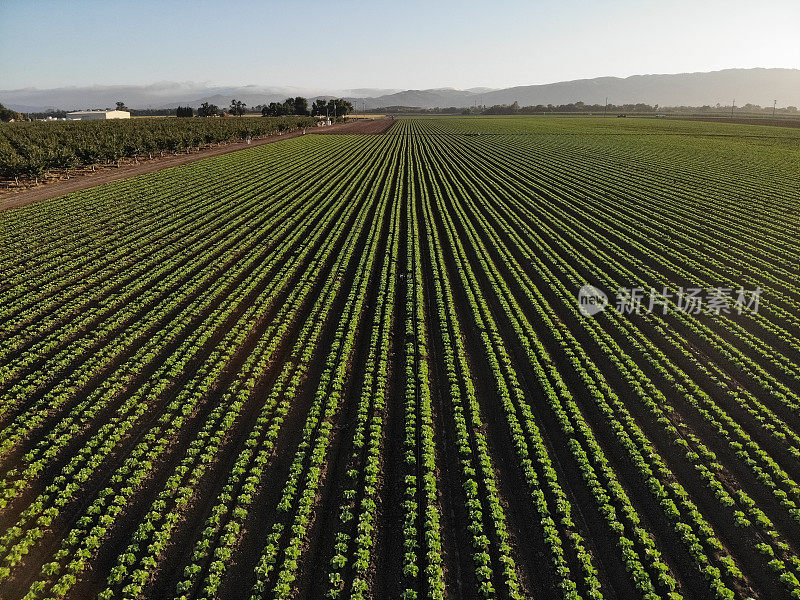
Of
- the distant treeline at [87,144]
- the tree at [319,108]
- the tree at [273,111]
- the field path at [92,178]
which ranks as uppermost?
the tree at [319,108]

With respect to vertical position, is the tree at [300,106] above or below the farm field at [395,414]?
above

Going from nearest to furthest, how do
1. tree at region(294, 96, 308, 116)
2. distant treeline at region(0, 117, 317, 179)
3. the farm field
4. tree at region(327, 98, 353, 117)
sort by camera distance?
the farm field < distant treeline at region(0, 117, 317, 179) < tree at region(327, 98, 353, 117) < tree at region(294, 96, 308, 116)

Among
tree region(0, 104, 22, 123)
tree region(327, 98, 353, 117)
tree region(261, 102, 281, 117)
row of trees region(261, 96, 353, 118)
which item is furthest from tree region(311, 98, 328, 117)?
tree region(0, 104, 22, 123)

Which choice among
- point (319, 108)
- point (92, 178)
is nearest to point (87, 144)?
point (92, 178)

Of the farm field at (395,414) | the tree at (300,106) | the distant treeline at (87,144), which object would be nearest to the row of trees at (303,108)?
the tree at (300,106)

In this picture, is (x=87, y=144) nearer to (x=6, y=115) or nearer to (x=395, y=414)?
(x=395, y=414)

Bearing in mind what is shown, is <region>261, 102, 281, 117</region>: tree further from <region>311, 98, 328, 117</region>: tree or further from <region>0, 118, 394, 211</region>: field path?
<region>0, 118, 394, 211</region>: field path

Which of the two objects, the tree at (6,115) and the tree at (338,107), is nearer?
the tree at (6,115)

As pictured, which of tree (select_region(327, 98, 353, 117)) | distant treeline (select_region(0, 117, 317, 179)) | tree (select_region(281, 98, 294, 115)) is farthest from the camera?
tree (select_region(327, 98, 353, 117))

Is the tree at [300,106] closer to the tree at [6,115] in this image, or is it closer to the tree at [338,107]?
the tree at [338,107]

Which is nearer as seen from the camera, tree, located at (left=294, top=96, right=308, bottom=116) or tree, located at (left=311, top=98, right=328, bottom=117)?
tree, located at (left=294, top=96, right=308, bottom=116)
